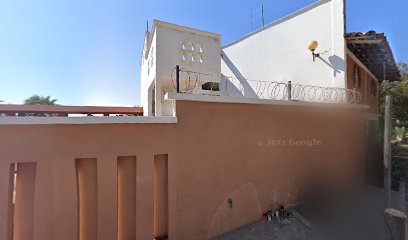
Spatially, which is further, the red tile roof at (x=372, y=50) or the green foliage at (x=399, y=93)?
the green foliage at (x=399, y=93)

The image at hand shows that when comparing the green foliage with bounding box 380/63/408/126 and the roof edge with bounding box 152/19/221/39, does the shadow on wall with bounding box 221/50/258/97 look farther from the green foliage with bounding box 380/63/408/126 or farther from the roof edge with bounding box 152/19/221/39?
the green foliage with bounding box 380/63/408/126

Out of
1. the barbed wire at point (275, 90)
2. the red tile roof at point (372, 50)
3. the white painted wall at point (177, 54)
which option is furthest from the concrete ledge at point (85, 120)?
the red tile roof at point (372, 50)

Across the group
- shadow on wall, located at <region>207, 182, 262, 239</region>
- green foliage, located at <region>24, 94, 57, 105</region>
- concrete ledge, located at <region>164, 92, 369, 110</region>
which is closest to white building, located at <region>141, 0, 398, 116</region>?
concrete ledge, located at <region>164, 92, 369, 110</region>

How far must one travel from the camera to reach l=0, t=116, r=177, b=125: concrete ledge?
328 cm

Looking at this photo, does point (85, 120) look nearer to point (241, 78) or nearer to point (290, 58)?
point (290, 58)

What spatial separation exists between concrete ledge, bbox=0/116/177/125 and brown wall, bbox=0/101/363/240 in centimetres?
9

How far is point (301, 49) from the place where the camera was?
825 cm

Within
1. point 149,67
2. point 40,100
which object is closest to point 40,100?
point 40,100

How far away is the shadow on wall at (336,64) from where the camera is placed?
7094 mm

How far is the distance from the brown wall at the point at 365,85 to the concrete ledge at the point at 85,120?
7105 millimetres

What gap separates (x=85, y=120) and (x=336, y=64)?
304 inches

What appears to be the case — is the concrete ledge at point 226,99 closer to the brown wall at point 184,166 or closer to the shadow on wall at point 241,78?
the brown wall at point 184,166

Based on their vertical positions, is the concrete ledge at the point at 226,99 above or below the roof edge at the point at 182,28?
below

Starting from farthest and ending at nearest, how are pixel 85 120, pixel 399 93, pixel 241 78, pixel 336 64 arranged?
pixel 399 93 → pixel 241 78 → pixel 336 64 → pixel 85 120
